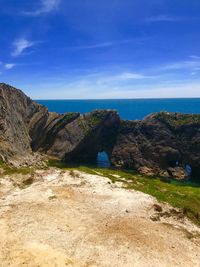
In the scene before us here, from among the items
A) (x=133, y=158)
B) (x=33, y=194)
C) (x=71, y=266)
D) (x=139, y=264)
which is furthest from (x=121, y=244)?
(x=133, y=158)

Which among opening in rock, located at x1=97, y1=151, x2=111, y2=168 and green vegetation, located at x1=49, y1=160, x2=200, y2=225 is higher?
green vegetation, located at x1=49, y1=160, x2=200, y2=225

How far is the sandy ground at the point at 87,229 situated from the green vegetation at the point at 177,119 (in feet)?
149

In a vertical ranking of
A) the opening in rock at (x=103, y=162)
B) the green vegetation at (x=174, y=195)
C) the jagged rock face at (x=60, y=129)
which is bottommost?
the opening in rock at (x=103, y=162)

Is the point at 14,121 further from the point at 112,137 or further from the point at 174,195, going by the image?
the point at 174,195

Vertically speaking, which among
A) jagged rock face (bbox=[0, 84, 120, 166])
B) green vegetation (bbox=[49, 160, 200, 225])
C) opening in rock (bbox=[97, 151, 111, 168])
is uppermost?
jagged rock face (bbox=[0, 84, 120, 166])

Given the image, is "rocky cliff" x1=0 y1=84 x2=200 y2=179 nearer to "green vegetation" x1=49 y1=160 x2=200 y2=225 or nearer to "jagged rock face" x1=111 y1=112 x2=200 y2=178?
"jagged rock face" x1=111 y1=112 x2=200 y2=178

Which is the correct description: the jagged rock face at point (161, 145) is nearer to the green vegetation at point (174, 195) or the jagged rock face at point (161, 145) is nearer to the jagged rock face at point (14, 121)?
the jagged rock face at point (14, 121)

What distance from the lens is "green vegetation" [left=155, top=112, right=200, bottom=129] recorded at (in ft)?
310

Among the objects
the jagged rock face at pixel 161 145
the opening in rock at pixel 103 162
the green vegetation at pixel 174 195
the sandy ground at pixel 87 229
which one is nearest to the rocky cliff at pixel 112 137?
the jagged rock face at pixel 161 145

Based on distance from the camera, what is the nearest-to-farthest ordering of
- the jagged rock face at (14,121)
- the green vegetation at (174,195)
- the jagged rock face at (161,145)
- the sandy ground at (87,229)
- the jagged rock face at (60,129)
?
the sandy ground at (87,229)
the green vegetation at (174,195)
the jagged rock face at (14,121)
the jagged rock face at (60,129)
the jagged rock face at (161,145)

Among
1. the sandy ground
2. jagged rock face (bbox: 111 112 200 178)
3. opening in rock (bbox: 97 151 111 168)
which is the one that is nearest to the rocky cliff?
jagged rock face (bbox: 111 112 200 178)

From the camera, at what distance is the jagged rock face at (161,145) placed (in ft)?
293

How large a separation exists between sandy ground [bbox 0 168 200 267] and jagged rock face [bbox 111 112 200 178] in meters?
36.7

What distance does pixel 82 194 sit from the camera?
52.5 metres
